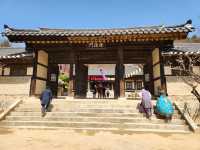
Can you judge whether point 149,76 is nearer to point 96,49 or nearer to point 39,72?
point 96,49

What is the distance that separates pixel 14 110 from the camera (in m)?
12.0

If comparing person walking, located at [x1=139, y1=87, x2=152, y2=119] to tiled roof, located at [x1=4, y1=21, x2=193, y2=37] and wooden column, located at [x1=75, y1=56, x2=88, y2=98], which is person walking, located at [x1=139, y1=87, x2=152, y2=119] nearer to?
tiled roof, located at [x1=4, y1=21, x2=193, y2=37]

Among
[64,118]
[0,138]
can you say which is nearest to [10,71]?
[64,118]

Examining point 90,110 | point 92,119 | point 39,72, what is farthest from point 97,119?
point 39,72

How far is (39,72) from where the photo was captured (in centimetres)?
1541

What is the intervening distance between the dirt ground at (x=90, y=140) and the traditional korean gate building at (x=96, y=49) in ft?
17.2


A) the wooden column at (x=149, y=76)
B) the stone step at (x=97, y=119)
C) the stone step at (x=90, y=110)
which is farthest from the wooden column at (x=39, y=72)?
the wooden column at (x=149, y=76)

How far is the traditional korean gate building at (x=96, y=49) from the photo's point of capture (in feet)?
44.8

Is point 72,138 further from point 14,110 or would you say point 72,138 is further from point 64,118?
point 14,110

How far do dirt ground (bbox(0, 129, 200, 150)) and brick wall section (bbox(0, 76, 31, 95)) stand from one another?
573 cm

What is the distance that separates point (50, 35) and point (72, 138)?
24.3ft

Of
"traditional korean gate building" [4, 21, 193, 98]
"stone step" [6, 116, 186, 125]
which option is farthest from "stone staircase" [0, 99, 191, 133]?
"traditional korean gate building" [4, 21, 193, 98]

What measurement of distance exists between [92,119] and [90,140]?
8.72ft

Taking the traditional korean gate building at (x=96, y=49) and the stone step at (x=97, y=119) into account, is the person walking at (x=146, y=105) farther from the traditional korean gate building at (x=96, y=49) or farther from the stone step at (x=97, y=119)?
the traditional korean gate building at (x=96, y=49)
